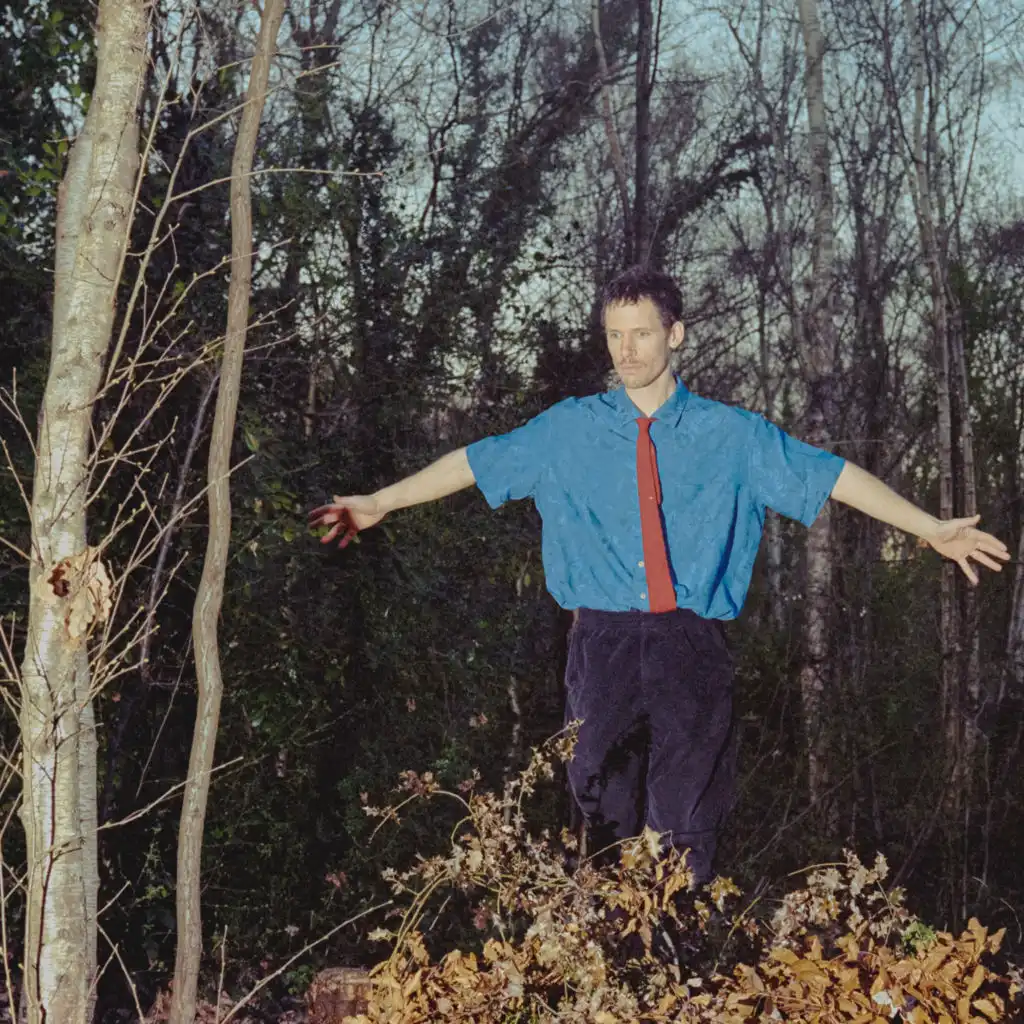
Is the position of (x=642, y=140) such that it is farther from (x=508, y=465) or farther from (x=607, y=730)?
(x=607, y=730)

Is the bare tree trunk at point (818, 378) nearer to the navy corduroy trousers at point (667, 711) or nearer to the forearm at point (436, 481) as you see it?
the navy corduroy trousers at point (667, 711)

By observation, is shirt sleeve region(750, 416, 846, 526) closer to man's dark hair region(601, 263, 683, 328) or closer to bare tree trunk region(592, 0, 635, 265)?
man's dark hair region(601, 263, 683, 328)

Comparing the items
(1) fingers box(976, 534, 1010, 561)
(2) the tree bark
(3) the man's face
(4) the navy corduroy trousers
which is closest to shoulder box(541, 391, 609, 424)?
(3) the man's face

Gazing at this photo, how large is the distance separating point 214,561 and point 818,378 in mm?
6867

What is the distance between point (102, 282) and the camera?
12.2ft

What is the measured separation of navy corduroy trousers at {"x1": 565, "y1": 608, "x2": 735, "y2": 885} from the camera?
13.3 ft

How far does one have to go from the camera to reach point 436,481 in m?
4.21

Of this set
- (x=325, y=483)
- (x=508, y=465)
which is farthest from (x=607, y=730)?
(x=325, y=483)

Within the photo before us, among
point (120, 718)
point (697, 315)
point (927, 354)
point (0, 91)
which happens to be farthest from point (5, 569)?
point (927, 354)

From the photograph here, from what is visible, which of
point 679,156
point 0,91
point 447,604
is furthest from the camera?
point 679,156

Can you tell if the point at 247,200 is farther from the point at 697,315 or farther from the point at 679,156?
the point at 679,156

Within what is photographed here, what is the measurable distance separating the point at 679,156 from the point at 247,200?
11.2m

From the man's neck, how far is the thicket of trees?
124 centimetres

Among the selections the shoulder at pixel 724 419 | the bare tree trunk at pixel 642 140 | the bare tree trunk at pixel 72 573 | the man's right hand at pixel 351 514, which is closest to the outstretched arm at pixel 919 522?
the shoulder at pixel 724 419
